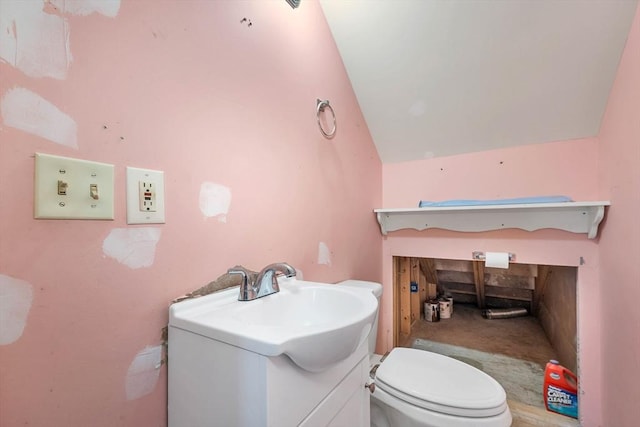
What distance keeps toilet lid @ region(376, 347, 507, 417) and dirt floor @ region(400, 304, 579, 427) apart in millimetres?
1050

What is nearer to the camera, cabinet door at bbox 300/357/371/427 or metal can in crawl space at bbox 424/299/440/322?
cabinet door at bbox 300/357/371/427

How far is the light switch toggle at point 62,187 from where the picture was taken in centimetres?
50

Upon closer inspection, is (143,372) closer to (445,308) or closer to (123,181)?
(123,181)

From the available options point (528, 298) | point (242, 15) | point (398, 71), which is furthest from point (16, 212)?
point (528, 298)

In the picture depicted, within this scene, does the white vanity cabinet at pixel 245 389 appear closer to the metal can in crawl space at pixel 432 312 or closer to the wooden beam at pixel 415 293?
the wooden beam at pixel 415 293

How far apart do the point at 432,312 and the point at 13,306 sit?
3263 millimetres

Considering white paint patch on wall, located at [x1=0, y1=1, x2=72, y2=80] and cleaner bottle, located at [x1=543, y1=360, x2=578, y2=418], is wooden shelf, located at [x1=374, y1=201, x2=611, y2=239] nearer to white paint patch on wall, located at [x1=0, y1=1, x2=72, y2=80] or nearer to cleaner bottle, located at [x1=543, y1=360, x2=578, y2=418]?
cleaner bottle, located at [x1=543, y1=360, x2=578, y2=418]

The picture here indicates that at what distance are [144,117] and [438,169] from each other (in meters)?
1.64

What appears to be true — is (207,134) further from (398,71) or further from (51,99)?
(398,71)

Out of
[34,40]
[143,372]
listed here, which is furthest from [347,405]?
[34,40]

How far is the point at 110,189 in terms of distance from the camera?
22.2 inches

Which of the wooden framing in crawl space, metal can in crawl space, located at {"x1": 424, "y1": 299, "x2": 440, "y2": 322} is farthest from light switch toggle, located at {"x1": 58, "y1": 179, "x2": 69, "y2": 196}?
metal can in crawl space, located at {"x1": 424, "y1": 299, "x2": 440, "y2": 322}

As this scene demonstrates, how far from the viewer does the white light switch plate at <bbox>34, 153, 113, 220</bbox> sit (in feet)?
1.57

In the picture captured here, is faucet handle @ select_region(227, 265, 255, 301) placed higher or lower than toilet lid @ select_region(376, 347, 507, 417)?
higher
